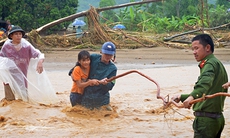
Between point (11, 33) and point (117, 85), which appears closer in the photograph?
point (11, 33)

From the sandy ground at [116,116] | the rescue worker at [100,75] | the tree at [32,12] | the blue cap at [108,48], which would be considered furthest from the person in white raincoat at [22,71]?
the tree at [32,12]

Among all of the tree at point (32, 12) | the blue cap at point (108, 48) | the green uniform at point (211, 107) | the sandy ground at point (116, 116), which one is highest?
the tree at point (32, 12)

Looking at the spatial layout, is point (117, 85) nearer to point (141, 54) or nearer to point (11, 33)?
point (11, 33)

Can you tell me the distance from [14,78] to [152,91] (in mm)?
3003

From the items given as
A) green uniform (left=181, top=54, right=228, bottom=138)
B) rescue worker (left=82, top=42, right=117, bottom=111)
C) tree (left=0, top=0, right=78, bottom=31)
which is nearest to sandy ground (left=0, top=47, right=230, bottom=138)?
rescue worker (left=82, top=42, right=117, bottom=111)

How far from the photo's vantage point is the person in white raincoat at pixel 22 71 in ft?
23.9

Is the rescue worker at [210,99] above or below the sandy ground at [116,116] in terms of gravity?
above

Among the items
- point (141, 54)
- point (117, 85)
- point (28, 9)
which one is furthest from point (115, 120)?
point (28, 9)

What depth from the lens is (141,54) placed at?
644 inches

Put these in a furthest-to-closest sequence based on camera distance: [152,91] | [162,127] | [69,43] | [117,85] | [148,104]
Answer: [69,43], [117,85], [152,91], [148,104], [162,127]

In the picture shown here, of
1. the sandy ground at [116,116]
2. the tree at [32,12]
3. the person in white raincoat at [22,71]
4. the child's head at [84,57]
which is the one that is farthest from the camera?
the tree at [32,12]

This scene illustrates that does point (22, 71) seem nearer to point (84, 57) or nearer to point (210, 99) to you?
point (84, 57)

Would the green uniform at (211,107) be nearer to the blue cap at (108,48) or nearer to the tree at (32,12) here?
the blue cap at (108,48)

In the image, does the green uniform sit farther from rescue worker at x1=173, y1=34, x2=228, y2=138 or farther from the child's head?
the child's head
